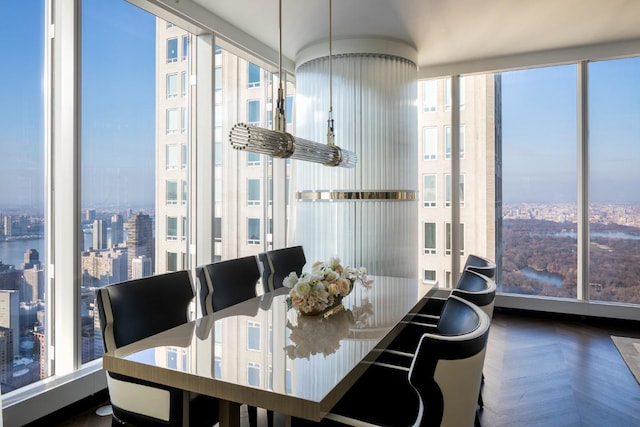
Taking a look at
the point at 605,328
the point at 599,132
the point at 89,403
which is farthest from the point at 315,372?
the point at 599,132

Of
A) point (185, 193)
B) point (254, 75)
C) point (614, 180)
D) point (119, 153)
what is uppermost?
point (254, 75)

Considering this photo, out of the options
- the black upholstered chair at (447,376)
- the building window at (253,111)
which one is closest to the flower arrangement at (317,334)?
the black upholstered chair at (447,376)

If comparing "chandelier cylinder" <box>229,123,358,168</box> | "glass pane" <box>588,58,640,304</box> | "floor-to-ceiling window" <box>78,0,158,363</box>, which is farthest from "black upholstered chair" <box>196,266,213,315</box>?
"glass pane" <box>588,58,640,304</box>

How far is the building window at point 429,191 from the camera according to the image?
205 inches

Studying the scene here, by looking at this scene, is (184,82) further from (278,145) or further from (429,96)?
(429,96)

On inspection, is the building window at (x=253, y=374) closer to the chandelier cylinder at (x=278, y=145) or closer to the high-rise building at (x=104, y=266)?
the chandelier cylinder at (x=278, y=145)

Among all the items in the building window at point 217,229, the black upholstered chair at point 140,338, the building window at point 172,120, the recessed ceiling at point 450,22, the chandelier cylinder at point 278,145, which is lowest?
the black upholstered chair at point 140,338

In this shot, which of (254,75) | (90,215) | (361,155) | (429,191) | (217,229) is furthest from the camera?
(429,191)

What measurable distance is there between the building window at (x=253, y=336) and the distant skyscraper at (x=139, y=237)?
5.27 feet

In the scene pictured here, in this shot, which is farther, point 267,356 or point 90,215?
point 90,215

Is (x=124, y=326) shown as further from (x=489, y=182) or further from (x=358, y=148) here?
(x=489, y=182)

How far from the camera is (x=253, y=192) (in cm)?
459

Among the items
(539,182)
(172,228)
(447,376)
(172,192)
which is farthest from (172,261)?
(539,182)

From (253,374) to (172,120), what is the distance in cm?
275
